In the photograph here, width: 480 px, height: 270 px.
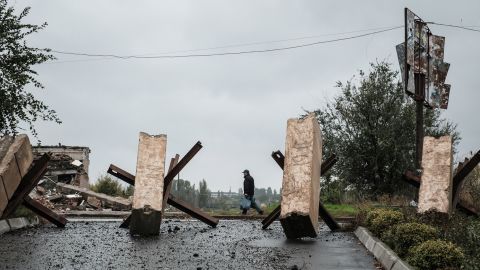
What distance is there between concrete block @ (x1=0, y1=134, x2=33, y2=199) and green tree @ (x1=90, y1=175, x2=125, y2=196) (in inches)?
835

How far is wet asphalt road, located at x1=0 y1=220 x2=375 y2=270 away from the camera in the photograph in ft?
29.8

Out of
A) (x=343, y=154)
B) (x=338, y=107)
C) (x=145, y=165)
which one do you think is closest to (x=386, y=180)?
(x=343, y=154)

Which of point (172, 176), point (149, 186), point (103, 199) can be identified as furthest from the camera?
point (103, 199)

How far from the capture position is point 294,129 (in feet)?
45.6

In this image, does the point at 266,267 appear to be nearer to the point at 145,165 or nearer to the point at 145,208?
the point at 145,208

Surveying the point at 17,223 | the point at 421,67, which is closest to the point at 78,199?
the point at 17,223

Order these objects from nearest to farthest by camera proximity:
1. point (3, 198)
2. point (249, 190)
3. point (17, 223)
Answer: point (3, 198), point (17, 223), point (249, 190)

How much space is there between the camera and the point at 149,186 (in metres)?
13.7

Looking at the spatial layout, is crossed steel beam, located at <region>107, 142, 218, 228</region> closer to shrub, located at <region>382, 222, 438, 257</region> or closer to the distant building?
shrub, located at <region>382, 222, 438, 257</region>

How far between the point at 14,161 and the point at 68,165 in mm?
21659

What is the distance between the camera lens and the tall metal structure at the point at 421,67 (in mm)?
23625

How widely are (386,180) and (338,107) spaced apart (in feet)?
17.1

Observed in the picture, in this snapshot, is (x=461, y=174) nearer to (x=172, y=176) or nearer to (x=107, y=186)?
(x=172, y=176)

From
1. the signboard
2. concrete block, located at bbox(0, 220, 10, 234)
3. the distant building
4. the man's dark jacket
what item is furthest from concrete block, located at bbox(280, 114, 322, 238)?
the distant building
